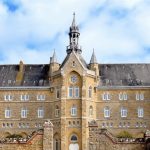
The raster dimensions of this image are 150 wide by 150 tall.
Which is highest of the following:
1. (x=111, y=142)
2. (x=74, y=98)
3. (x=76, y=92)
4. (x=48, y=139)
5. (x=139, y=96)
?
(x=76, y=92)

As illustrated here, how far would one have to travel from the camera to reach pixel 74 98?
86.6 metres

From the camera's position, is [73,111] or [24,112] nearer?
[73,111]

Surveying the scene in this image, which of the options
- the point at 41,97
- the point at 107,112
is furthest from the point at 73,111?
the point at 41,97

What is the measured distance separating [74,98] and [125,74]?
13121 millimetres

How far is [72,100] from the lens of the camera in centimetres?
8650

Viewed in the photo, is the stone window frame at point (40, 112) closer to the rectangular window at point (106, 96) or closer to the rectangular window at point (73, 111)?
the rectangular window at point (73, 111)

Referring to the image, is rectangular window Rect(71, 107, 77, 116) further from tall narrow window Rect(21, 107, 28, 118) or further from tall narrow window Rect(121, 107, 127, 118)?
tall narrow window Rect(21, 107, 28, 118)

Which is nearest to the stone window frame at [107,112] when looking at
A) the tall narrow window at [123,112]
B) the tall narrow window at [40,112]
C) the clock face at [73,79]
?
the tall narrow window at [123,112]

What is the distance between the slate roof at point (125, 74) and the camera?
301ft

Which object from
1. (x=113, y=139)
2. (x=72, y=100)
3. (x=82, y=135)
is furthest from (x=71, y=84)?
(x=113, y=139)

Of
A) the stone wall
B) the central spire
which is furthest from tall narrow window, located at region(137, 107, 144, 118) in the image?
the stone wall

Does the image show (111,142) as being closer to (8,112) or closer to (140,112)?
(140,112)

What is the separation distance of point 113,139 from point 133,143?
2.60m

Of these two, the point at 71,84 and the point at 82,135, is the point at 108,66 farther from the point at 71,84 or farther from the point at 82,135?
the point at 82,135
